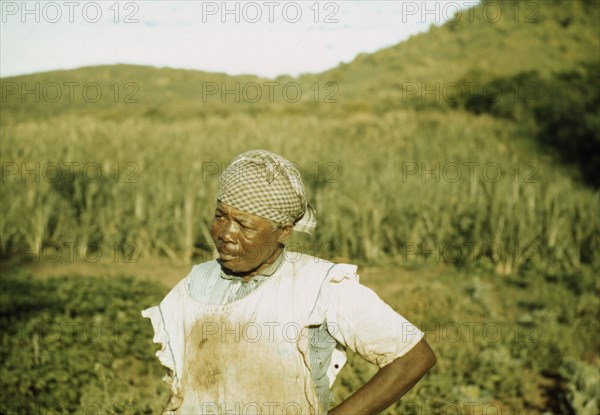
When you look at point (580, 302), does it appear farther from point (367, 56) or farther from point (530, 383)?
point (367, 56)

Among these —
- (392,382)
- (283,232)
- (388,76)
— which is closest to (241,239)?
(283,232)

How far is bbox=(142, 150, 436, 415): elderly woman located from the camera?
1.78 meters

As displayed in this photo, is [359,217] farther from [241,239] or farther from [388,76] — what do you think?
[388,76]

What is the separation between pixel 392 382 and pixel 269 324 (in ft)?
1.27

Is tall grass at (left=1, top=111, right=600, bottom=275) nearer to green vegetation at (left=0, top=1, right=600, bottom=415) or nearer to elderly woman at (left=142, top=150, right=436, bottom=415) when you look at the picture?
green vegetation at (left=0, top=1, right=600, bottom=415)

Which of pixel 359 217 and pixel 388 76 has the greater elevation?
pixel 388 76

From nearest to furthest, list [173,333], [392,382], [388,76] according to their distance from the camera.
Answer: [392,382] → [173,333] → [388,76]

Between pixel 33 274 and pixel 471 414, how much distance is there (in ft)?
17.0

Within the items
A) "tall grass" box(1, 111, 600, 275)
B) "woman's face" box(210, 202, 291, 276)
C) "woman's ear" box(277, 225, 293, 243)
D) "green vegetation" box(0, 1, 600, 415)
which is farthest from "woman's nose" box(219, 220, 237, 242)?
"tall grass" box(1, 111, 600, 275)

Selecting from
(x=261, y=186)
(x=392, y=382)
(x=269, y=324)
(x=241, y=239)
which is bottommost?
(x=392, y=382)

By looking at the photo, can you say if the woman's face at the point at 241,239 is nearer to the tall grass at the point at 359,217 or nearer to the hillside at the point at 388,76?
the tall grass at the point at 359,217

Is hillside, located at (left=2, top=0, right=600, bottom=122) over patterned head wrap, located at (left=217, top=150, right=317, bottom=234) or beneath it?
over

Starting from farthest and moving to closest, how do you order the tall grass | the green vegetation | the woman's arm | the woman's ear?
the tall grass, the green vegetation, the woman's ear, the woman's arm

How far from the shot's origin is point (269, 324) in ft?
6.05
